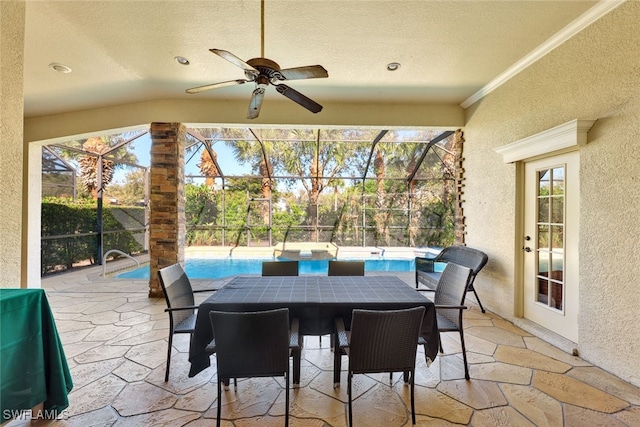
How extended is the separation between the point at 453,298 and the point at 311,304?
1.24 m

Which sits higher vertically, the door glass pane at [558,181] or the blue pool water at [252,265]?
the door glass pane at [558,181]

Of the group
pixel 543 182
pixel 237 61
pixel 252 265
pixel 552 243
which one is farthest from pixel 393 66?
pixel 252 265

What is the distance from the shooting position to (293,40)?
2.57 m

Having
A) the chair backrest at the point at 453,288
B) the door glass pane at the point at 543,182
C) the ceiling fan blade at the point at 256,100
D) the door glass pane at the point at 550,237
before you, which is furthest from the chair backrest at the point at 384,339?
the door glass pane at the point at 543,182

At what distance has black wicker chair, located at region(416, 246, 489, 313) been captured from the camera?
3.44m

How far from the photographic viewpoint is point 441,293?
95.3 inches

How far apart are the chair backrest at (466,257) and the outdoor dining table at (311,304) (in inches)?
66.3

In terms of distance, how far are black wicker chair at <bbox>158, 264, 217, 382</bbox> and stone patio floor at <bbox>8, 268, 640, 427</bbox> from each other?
338mm

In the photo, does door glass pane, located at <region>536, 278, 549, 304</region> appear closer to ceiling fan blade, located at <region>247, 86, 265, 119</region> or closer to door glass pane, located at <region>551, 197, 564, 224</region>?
door glass pane, located at <region>551, 197, 564, 224</region>

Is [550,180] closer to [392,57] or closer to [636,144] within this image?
[636,144]

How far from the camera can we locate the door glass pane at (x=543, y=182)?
288 centimetres

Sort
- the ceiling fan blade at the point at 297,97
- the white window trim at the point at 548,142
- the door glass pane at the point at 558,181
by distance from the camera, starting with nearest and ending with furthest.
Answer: the ceiling fan blade at the point at 297,97, the white window trim at the point at 548,142, the door glass pane at the point at 558,181

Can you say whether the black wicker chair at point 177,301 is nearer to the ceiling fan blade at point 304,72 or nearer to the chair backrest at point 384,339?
the chair backrest at point 384,339

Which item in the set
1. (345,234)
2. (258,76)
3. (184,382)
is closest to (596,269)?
(258,76)
